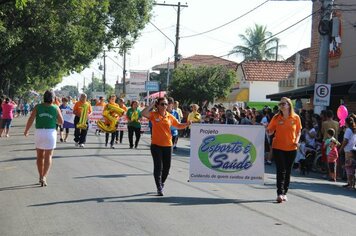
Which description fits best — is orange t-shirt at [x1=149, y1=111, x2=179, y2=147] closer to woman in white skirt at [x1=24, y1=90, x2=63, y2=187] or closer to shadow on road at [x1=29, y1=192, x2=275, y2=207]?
shadow on road at [x1=29, y1=192, x2=275, y2=207]

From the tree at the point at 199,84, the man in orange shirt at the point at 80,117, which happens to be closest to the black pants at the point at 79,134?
the man in orange shirt at the point at 80,117

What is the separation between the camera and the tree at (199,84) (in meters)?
40.0

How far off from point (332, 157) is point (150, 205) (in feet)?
22.8

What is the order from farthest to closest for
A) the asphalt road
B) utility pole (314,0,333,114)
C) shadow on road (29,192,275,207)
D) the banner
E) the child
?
the banner
utility pole (314,0,333,114)
the child
shadow on road (29,192,275,207)
the asphalt road

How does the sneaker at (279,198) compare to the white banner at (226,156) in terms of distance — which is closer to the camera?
the sneaker at (279,198)

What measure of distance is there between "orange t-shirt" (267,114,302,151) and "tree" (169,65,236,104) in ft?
97.7

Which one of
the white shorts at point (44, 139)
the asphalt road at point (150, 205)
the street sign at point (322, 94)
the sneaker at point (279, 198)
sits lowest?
the asphalt road at point (150, 205)

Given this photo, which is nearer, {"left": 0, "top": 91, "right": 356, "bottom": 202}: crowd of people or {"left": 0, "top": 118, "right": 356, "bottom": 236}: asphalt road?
{"left": 0, "top": 118, "right": 356, "bottom": 236}: asphalt road

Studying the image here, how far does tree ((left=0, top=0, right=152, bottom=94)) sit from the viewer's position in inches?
1059

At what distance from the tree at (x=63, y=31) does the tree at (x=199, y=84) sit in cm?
446

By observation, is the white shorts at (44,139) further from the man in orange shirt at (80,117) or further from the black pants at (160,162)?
the man in orange shirt at (80,117)

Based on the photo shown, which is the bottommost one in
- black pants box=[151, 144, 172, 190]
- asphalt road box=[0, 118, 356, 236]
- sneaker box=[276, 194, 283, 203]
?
asphalt road box=[0, 118, 356, 236]

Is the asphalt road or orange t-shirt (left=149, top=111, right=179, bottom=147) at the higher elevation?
orange t-shirt (left=149, top=111, right=179, bottom=147)

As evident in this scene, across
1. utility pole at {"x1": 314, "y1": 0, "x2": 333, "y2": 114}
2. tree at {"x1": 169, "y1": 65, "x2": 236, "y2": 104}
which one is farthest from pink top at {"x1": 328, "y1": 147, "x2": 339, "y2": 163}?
tree at {"x1": 169, "y1": 65, "x2": 236, "y2": 104}
